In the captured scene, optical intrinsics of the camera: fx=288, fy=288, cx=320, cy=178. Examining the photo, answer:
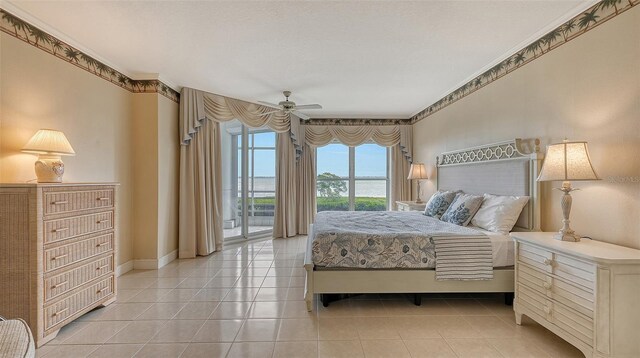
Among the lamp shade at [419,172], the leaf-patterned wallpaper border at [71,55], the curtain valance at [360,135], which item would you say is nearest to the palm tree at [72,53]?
the leaf-patterned wallpaper border at [71,55]

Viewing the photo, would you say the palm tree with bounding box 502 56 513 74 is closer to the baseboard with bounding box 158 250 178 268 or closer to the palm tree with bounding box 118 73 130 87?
the palm tree with bounding box 118 73 130 87

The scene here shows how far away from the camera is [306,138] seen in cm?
610

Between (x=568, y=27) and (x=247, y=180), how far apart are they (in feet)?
16.3

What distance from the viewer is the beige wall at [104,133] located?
2.38 meters

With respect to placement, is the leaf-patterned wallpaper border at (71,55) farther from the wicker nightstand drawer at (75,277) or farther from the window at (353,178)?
the window at (353,178)

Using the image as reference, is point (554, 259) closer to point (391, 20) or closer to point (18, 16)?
point (391, 20)

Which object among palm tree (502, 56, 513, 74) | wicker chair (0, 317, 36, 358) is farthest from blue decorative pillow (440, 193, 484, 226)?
wicker chair (0, 317, 36, 358)

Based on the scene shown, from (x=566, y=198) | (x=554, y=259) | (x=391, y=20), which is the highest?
(x=391, y=20)

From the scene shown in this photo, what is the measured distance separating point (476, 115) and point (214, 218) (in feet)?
13.7

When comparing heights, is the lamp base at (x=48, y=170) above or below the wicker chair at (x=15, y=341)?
above

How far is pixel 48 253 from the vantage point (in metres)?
2.14

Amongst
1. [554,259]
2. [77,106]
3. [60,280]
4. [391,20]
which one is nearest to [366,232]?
[554,259]

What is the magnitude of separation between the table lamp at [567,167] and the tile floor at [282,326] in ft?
3.20

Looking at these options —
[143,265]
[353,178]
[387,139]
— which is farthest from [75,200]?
[387,139]
